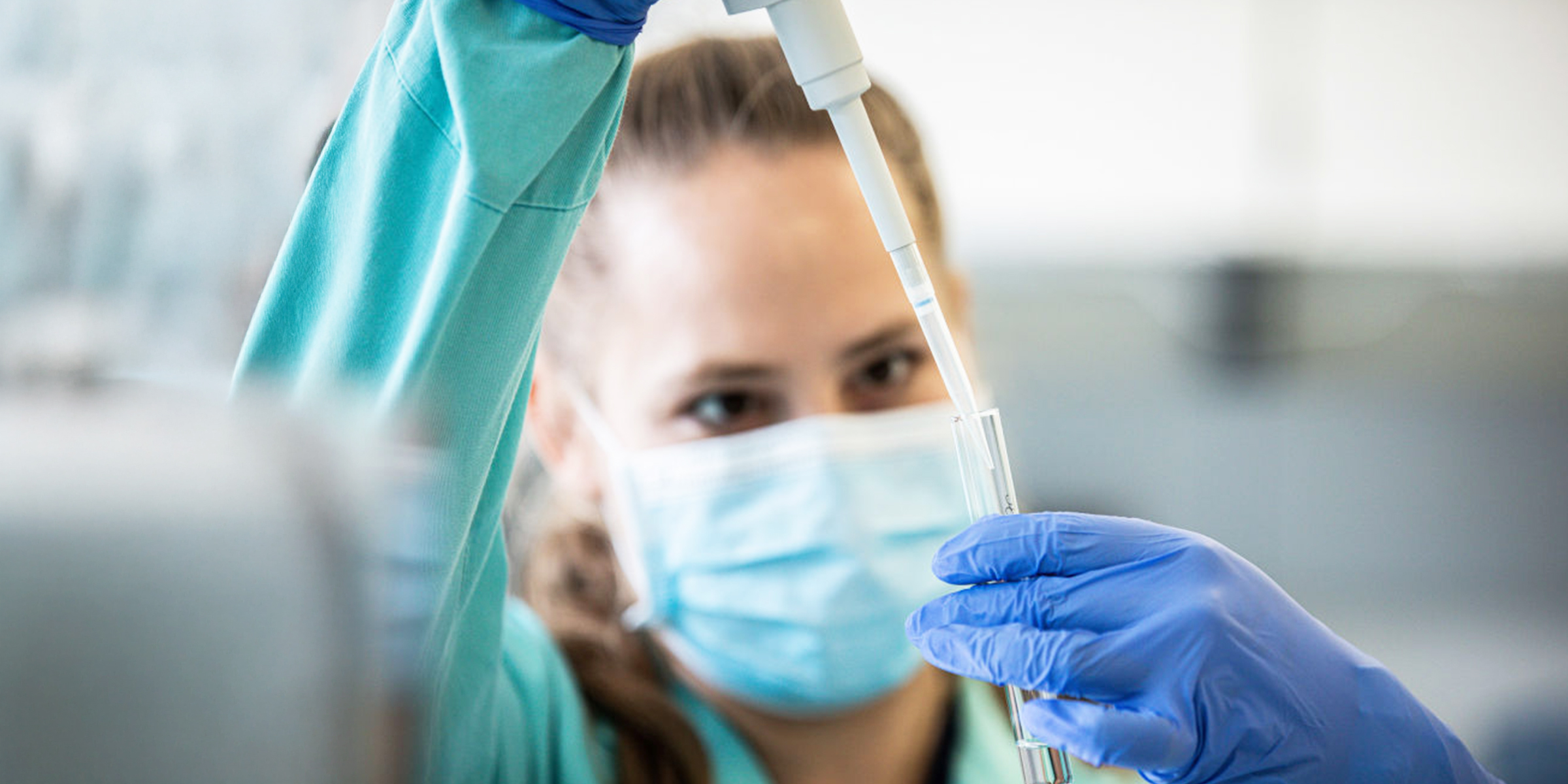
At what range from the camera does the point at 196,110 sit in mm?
1023

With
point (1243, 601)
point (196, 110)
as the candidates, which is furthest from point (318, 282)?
point (196, 110)

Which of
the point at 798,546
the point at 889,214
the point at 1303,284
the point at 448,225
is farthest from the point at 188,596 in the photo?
the point at 1303,284

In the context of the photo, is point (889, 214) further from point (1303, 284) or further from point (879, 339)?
point (1303, 284)

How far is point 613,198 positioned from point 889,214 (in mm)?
532

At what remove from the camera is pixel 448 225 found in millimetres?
489

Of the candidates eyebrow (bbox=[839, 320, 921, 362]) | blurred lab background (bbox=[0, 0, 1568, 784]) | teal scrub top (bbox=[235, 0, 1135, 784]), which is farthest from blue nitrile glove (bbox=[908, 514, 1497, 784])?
blurred lab background (bbox=[0, 0, 1568, 784])

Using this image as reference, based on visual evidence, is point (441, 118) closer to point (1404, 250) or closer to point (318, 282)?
point (318, 282)

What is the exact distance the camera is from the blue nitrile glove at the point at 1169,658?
56cm

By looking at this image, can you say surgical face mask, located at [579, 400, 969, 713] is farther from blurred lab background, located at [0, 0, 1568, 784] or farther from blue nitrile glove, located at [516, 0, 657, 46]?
blurred lab background, located at [0, 0, 1568, 784]

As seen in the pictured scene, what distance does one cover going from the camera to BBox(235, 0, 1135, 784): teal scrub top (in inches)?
19.1

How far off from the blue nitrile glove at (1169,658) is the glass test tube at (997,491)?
36mm

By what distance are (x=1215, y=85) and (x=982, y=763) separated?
179cm

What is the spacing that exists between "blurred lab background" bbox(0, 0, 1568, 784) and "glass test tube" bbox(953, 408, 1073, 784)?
4.99 ft

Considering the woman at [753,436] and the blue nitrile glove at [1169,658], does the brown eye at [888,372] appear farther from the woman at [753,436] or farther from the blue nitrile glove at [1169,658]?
the blue nitrile glove at [1169,658]
